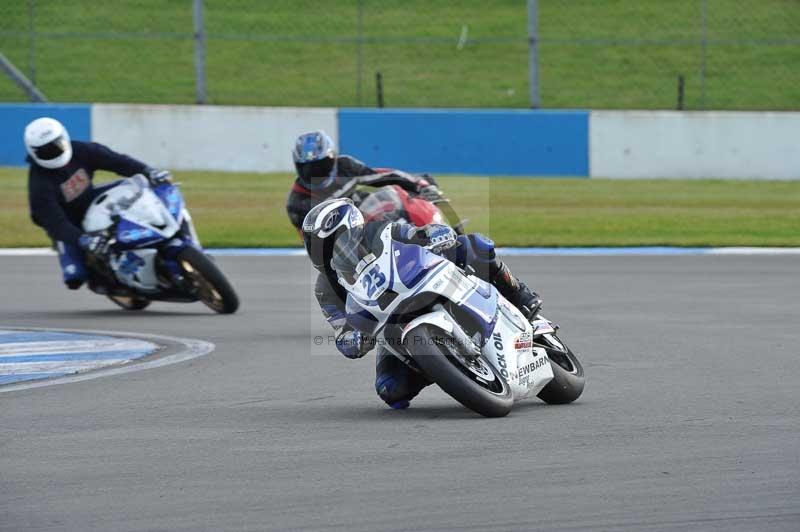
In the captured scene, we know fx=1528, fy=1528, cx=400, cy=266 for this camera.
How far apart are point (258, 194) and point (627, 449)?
601 inches

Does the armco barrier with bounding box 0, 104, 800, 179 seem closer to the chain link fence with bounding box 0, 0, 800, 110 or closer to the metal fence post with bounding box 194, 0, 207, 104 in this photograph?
the metal fence post with bounding box 194, 0, 207, 104

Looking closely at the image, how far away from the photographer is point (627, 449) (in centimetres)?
630

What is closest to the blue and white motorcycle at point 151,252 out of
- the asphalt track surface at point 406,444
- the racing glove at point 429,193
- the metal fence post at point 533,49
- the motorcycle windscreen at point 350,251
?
the asphalt track surface at point 406,444

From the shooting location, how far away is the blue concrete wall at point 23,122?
874 inches

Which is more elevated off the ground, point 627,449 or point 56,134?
point 56,134

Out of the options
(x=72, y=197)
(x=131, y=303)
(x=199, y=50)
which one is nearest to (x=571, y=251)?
(x=131, y=303)

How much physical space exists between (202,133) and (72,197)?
10490 mm

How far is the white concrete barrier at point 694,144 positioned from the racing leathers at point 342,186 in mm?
11253

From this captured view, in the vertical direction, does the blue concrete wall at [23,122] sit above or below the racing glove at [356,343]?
below

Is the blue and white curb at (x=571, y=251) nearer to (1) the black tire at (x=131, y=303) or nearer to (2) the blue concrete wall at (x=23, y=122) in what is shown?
(1) the black tire at (x=131, y=303)

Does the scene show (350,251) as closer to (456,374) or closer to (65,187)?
(456,374)

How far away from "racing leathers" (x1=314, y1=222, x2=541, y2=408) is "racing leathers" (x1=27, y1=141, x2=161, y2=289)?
440cm

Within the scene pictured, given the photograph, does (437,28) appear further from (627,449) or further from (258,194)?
(627,449)

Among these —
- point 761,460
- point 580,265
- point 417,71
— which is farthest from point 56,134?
point 417,71
